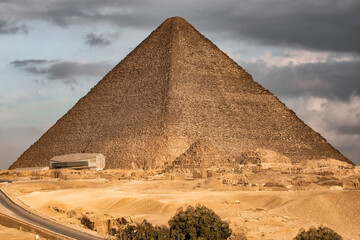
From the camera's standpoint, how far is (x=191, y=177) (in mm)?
49656

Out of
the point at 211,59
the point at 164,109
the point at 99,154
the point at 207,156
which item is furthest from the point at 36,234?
the point at 211,59

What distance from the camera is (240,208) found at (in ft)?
96.7

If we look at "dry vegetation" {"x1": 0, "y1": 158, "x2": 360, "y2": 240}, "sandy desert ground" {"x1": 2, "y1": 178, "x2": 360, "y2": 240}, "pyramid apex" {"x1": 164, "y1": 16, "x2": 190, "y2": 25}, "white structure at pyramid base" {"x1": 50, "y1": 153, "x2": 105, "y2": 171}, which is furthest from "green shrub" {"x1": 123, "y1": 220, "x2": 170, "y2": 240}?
"pyramid apex" {"x1": 164, "y1": 16, "x2": 190, "y2": 25}

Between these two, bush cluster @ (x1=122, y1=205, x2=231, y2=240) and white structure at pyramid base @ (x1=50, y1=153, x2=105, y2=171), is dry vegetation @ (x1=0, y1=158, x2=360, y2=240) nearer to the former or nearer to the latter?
bush cluster @ (x1=122, y1=205, x2=231, y2=240)

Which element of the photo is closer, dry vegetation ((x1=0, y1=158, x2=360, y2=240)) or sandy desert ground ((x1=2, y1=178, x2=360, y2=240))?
sandy desert ground ((x1=2, y1=178, x2=360, y2=240))

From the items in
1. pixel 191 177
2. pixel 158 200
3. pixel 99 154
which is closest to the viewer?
pixel 158 200

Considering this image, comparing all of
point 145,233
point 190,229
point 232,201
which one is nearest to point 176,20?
point 232,201

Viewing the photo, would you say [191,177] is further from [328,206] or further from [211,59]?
[211,59]

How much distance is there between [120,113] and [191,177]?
112 ft

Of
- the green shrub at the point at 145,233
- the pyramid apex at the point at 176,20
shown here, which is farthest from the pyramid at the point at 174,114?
the green shrub at the point at 145,233

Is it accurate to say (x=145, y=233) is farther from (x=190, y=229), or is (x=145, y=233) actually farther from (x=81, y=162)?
(x=81, y=162)

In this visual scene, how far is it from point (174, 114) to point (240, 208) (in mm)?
48500

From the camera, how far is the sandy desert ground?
83.4ft

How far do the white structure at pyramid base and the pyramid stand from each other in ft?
5.82
